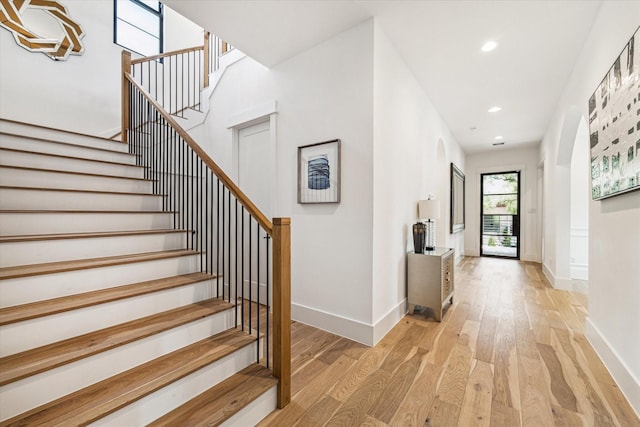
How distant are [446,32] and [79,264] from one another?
11.4 ft

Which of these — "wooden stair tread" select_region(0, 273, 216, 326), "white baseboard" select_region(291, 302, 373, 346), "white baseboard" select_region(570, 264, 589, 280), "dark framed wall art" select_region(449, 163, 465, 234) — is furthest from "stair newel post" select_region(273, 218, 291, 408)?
"white baseboard" select_region(570, 264, 589, 280)

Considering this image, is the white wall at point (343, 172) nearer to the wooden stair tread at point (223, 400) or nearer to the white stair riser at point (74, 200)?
the wooden stair tread at point (223, 400)

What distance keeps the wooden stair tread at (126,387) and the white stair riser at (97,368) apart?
3cm

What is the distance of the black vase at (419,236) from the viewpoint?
9.99 ft

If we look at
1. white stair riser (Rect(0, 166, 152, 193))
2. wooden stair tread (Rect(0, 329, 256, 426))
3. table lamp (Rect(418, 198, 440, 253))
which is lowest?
wooden stair tread (Rect(0, 329, 256, 426))

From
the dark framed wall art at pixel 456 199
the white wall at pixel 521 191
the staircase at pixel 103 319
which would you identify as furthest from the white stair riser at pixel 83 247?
the white wall at pixel 521 191

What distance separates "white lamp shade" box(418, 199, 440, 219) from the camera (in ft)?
10.5

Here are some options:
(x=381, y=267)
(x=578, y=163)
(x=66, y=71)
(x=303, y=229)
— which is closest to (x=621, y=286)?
(x=381, y=267)

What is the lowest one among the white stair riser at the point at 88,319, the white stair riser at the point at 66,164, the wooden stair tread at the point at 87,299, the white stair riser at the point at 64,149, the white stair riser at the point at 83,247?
the white stair riser at the point at 88,319

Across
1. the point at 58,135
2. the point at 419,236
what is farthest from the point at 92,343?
the point at 419,236

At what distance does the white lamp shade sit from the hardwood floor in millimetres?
1125

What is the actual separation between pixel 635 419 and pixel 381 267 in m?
1.69

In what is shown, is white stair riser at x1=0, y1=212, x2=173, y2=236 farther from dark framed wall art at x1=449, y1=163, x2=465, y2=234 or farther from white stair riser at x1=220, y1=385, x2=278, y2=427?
dark framed wall art at x1=449, y1=163, x2=465, y2=234

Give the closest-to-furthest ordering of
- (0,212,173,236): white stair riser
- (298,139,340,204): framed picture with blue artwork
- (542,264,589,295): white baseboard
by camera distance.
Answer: (0,212,173,236): white stair riser → (298,139,340,204): framed picture with blue artwork → (542,264,589,295): white baseboard
